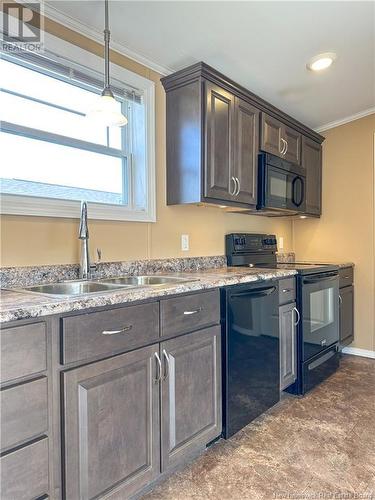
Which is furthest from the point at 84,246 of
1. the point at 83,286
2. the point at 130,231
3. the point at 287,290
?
the point at 287,290

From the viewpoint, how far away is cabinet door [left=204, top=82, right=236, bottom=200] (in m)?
2.16

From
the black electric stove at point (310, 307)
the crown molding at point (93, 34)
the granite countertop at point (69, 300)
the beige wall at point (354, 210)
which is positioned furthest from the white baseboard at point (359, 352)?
the crown molding at point (93, 34)

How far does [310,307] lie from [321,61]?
176 centimetres

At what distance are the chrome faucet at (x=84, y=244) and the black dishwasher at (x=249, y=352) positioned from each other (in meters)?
0.71

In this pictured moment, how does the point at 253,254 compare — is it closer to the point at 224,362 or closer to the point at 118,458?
the point at 224,362

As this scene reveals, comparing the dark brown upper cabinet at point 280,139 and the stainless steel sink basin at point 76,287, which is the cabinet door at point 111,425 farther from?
the dark brown upper cabinet at point 280,139

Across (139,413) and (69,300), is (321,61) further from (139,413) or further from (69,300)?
(139,413)

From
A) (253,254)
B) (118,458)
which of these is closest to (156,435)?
(118,458)

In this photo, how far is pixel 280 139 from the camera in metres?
2.84

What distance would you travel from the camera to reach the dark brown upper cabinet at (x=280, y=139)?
8.72 ft

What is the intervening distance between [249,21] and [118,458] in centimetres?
225

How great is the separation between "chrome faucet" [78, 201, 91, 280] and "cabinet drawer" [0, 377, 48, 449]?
73 centimetres

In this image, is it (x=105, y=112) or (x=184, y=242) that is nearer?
(x=105, y=112)

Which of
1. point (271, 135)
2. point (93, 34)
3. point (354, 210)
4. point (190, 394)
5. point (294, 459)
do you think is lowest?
point (294, 459)
